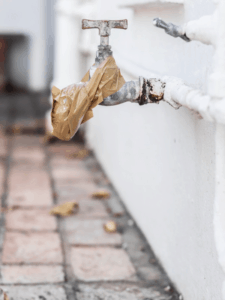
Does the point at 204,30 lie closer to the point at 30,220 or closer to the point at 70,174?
the point at 30,220

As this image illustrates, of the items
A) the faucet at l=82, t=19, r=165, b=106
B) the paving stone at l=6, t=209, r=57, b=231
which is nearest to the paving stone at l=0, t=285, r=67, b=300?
the paving stone at l=6, t=209, r=57, b=231

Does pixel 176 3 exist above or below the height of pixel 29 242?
above

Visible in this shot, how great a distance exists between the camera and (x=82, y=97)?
130cm

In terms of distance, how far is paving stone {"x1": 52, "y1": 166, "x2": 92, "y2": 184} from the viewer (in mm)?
2990

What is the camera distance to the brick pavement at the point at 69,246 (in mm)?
1632

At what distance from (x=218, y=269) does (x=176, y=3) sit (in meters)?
0.83

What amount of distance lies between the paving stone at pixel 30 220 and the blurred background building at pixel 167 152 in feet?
1.43

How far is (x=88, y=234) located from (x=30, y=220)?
34cm

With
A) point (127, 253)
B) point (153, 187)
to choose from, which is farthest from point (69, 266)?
point (153, 187)

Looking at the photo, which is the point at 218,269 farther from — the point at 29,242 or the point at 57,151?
the point at 57,151

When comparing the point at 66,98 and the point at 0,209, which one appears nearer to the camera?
the point at 66,98

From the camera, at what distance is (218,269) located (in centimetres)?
120

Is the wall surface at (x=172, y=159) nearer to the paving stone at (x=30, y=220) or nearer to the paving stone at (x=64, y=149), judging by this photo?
the paving stone at (x=30, y=220)

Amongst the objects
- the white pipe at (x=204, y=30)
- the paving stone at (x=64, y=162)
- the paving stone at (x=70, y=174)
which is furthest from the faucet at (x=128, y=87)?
the paving stone at (x=64, y=162)
